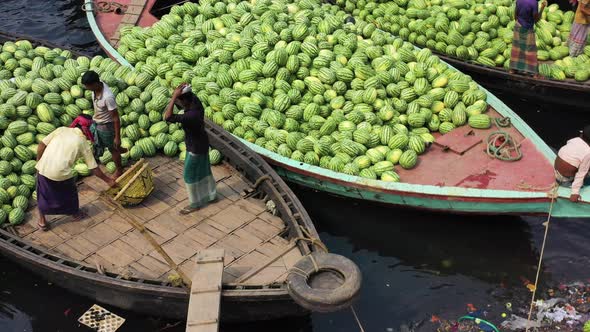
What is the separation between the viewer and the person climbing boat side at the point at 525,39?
11766 millimetres

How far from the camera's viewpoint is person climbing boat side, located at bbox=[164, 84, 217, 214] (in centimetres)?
770

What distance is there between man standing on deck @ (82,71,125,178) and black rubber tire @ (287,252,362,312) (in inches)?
150

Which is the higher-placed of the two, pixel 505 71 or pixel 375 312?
pixel 505 71

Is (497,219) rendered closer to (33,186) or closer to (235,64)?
(235,64)

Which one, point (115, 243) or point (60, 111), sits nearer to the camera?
point (115, 243)

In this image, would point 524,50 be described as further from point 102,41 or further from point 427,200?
point 102,41

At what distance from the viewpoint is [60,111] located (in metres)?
9.55

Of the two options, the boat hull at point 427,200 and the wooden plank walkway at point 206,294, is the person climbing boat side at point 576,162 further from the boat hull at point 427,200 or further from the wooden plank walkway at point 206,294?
the wooden plank walkway at point 206,294

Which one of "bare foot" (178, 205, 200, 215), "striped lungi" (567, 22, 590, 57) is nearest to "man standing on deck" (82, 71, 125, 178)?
"bare foot" (178, 205, 200, 215)

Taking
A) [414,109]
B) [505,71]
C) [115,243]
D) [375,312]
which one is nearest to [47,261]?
[115,243]

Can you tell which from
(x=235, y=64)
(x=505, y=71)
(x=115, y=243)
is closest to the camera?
(x=115, y=243)

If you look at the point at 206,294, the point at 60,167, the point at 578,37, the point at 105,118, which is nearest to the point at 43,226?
the point at 60,167

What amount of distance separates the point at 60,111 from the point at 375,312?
5852mm

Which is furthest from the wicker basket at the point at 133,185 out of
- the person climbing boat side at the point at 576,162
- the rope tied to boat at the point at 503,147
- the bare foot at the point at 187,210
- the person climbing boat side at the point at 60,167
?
the person climbing boat side at the point at 576,162
